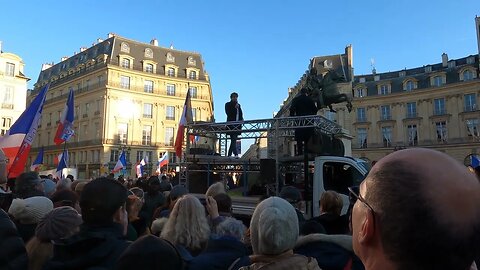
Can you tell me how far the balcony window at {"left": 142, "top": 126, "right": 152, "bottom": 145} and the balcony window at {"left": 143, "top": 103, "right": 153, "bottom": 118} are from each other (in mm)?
2013

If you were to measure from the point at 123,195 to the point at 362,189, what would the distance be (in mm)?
1903

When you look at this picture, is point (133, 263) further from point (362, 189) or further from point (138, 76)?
point (138, 76)

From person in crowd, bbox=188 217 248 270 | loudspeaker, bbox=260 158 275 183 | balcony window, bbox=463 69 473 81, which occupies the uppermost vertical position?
balcony window, bbox=463 69 473 81

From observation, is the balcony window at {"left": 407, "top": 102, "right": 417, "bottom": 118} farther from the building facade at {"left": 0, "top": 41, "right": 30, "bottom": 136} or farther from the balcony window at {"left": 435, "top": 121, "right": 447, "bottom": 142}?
the building facade at {"left": 0, "top": 41, "right": 30, "bottom": 136}

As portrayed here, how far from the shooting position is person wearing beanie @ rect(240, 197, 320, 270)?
2.43m

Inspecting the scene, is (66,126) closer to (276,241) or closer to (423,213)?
(276,241)

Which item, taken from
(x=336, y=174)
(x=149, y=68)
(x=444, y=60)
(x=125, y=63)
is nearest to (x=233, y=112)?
(x=336, y=174)

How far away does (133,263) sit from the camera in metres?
1.56

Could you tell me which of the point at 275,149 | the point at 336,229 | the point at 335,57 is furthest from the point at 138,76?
the point at 336,229

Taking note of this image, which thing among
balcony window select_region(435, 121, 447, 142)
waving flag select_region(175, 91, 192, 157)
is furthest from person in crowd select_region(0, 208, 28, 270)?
balcony window select_region(435, 121, 447, 142)

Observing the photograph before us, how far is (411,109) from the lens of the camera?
54.4m

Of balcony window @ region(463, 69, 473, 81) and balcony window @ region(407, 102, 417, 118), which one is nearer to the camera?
balcony window @ region(463, 69, 473, 81)

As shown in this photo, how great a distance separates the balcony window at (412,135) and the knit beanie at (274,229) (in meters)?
56.9

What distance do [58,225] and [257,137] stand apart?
8.00m
